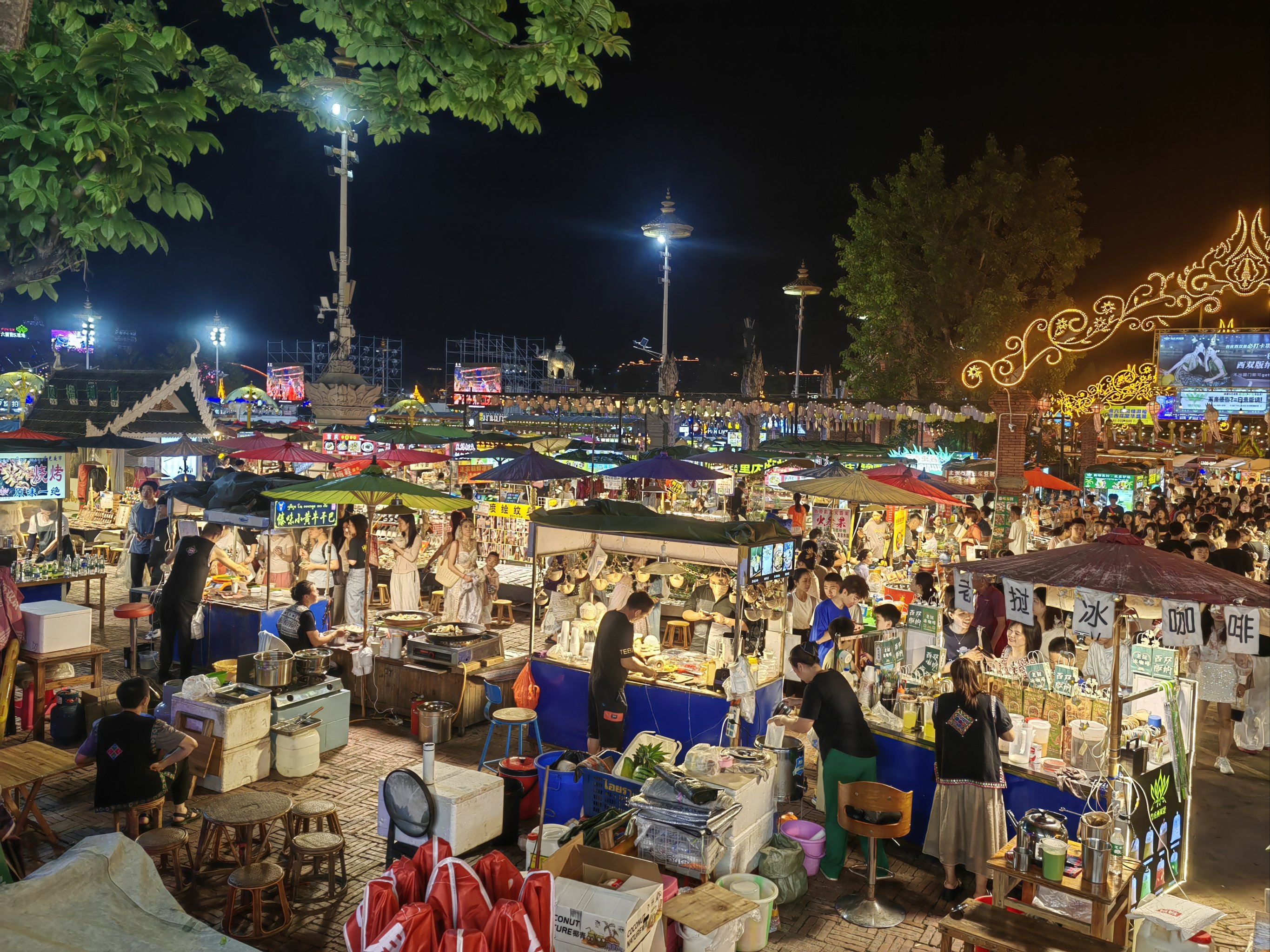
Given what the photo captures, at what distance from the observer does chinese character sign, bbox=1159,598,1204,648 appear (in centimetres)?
597

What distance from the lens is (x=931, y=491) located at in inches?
574

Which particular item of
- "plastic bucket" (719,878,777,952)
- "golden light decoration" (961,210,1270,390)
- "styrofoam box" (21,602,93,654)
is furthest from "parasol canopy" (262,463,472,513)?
"golden light decoration" (961,210,1270,390)

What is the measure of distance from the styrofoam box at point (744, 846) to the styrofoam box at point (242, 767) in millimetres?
4582

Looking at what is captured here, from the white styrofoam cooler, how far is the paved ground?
437mm

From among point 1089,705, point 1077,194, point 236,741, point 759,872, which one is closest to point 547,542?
point 236,741

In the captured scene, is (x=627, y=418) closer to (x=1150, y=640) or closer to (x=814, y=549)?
Result: (x=814, y=549)

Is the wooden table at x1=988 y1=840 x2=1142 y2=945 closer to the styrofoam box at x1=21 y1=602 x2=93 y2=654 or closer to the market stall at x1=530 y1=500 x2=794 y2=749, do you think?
the market stall at x1=530 y1=500 x2=794 y2=749

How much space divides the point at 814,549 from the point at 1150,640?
22.2ft

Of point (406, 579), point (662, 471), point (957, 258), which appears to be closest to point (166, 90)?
point (406, 579)

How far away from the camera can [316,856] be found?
5.82m

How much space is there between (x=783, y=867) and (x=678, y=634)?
4731 millimetres

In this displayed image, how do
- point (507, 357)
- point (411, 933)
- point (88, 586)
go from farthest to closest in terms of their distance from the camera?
point (507, 357), point (88, 586), point (411, 933)

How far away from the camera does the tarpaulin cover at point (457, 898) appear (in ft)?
10.6

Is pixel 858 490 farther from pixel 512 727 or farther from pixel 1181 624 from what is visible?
pixel 1181 624
